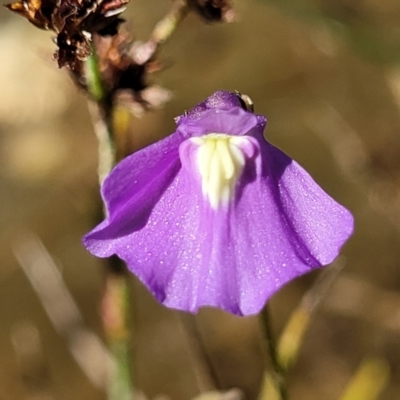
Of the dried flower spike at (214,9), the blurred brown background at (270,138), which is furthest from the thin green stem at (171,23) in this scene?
the blurred brown background at (270,138)

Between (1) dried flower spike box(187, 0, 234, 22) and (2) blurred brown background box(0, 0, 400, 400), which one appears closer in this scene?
(1) dried flower spike box(187, 0, 234, 22)

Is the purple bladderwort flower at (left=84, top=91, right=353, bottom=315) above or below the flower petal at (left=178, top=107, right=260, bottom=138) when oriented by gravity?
below

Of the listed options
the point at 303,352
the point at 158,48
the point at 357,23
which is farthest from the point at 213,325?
the point at 158,48

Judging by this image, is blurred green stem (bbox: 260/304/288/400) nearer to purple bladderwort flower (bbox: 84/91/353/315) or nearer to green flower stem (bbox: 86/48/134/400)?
purple bladderwort flower (bbox: 84/91/353/315)

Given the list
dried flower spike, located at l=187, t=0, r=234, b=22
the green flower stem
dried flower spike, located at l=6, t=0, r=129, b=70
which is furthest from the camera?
the green flower stem

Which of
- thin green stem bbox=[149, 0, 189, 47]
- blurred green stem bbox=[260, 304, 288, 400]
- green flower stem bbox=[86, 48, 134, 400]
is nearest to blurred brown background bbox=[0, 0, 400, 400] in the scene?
green flower stem bbox=[86, 48, 134, 400]

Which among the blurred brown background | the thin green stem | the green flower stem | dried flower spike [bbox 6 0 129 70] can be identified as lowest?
the blurred brown background

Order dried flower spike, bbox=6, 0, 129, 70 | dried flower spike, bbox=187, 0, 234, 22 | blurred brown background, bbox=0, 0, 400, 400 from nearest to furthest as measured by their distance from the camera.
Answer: dried flower spike, bbox=6, 0, 129, 70, dried flower spike, bbox=187, 0, 234, 22, blurred brown background, bbox=0, 0, 400, 400
